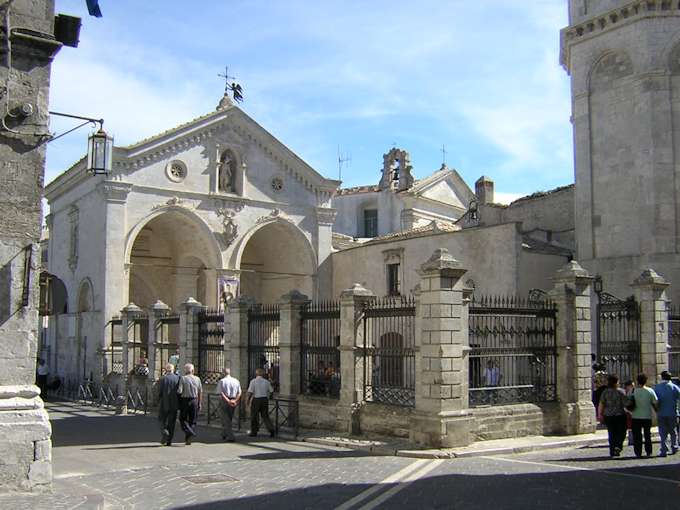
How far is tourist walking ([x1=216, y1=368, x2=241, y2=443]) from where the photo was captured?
15961 millimetres

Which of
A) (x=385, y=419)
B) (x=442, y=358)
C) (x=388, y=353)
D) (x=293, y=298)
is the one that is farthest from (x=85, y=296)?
(x=442, y=358)

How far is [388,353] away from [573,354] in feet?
12.6

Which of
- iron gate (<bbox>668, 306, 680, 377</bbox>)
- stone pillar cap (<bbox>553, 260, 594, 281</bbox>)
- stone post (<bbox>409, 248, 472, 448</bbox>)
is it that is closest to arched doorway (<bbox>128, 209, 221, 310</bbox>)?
iron gate (<bbox>668, 306, 680, 377</bbox>)

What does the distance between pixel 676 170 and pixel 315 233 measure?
54.1 feet

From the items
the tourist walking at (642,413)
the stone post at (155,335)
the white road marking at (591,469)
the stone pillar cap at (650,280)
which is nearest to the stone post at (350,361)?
the white road marking at (591,469)

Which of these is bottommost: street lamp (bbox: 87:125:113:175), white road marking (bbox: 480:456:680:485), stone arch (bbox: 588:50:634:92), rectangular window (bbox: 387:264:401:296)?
white road marking (bbox: 480:456:680:485)

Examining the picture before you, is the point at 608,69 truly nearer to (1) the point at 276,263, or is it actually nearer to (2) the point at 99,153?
(2) the point at 99,153

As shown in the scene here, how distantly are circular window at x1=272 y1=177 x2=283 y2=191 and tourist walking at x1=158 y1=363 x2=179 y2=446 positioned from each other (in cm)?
2000

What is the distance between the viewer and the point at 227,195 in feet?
109

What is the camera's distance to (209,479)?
442 inches

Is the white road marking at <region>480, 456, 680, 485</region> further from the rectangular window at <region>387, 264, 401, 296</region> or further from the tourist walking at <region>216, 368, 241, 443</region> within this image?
the rectangular window at <region>387, 264, 401, 296</region>

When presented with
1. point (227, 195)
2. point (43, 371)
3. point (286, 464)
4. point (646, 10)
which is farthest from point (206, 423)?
point (646, 10)

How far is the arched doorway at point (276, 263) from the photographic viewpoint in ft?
116

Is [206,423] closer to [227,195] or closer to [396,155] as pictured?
[227,195]
